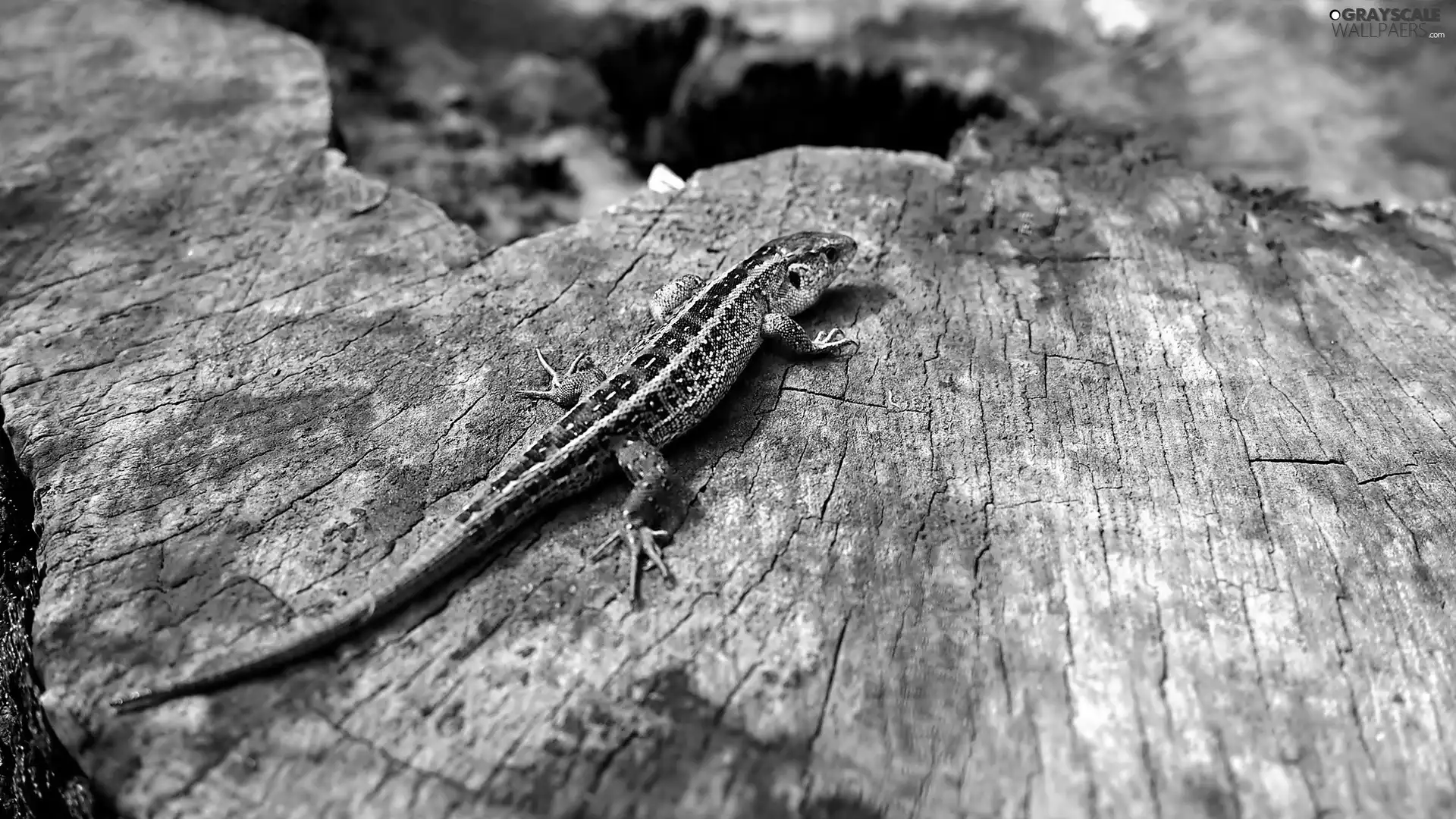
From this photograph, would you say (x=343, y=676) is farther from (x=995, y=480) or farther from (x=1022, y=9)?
(x=1022, y=9)

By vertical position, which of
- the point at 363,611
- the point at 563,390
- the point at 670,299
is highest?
the point at 670,299

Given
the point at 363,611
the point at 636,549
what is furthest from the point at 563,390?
the point at 363,611

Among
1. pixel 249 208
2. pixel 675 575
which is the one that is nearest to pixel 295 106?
pixel 249 208

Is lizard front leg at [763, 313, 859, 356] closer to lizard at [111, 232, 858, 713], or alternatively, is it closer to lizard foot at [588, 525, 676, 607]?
lizard at [111, 232, 858, 713]

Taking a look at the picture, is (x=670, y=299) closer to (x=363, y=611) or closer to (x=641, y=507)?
(x=641, y=507)

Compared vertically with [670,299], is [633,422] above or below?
below

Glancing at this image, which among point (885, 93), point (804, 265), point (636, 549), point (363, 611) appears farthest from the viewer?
point (885, 93)
